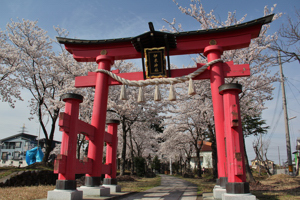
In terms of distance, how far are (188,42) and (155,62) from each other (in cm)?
148

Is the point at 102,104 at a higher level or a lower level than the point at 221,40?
lower

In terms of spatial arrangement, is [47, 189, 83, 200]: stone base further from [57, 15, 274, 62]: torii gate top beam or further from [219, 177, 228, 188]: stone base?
[57, 15, 274, 62]: torii gate top beam

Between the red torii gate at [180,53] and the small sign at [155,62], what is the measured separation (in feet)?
1.19

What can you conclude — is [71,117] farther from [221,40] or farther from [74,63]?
[74,63]

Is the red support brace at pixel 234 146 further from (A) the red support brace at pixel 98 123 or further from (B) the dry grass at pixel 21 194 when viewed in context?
(B) the dry grass at pixel 21 194

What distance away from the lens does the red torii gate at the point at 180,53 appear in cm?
726

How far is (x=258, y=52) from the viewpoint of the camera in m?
12.0

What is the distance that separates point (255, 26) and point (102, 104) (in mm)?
6142

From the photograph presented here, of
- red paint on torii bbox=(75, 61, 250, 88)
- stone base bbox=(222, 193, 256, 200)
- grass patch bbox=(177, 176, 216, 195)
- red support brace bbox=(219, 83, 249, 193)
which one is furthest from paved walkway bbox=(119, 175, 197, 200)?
red paint on torii bbox=(75, 61, 250, 88)

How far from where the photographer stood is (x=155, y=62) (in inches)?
318

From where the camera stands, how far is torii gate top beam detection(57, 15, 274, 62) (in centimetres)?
765

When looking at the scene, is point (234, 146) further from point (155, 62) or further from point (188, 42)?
point (188, 42)

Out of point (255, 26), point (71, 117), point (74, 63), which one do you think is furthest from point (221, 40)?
point (74, 63)

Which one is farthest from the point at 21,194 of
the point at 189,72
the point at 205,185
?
the point at 205,185
